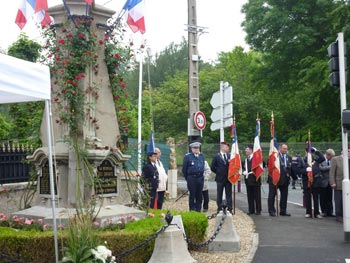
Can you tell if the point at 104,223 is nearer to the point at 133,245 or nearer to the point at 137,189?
the point at 133,245

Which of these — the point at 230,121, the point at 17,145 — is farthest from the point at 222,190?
the point at 17,145

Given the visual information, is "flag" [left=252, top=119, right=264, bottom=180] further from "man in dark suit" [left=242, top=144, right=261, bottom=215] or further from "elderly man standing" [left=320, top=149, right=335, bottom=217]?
"elderly man standing" [left=320, top=149, right=335, bottom=217]

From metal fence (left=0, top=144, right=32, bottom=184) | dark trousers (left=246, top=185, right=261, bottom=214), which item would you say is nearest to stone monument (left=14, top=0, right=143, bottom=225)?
metal fence (left=0, top=144, right=32, bottom=184)

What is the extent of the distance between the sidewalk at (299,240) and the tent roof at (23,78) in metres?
4.43

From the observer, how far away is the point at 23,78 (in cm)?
706

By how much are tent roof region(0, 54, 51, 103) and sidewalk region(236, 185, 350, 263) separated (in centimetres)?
443

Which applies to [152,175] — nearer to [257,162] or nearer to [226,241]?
[257,162]

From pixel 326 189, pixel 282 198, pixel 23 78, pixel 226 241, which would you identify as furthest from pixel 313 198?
pixel 23 78

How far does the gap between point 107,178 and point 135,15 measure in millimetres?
3398

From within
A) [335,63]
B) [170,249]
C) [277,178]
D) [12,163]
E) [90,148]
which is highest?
[335,63]

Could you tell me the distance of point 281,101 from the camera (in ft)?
145

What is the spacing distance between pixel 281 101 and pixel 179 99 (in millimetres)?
8539

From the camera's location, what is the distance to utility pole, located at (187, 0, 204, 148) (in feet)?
58.7

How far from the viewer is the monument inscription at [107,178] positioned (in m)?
10.0
